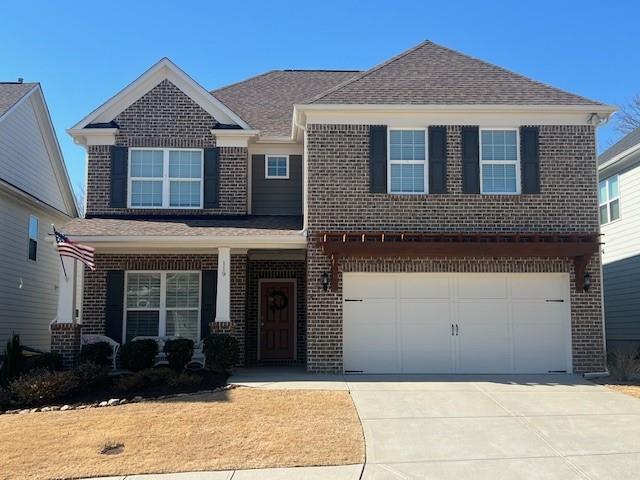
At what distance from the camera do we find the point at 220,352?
13461mm

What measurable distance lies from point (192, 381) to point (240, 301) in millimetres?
3798

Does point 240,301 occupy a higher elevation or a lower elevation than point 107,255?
lower

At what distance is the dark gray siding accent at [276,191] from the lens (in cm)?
1691

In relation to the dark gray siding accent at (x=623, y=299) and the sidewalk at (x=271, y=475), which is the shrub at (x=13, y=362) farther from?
the dark gray siding accent at (x=623, y=299)

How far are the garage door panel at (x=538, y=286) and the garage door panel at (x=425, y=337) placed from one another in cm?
152

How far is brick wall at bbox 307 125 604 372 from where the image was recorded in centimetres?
1423

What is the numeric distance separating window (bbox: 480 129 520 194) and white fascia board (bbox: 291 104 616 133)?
28cm

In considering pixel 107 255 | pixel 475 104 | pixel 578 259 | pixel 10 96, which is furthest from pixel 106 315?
pixel 578 259

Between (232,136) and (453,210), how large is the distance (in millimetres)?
5657

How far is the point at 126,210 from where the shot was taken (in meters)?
16.2

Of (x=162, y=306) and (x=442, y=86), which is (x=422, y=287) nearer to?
(x=442, y=86)

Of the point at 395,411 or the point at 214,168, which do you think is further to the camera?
the point at 214,168

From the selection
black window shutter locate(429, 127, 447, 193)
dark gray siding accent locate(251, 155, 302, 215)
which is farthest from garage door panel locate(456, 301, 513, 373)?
dark gray siding accent locate(251, 155, 302, 215)

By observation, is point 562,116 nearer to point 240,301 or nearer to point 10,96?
point 240,301
